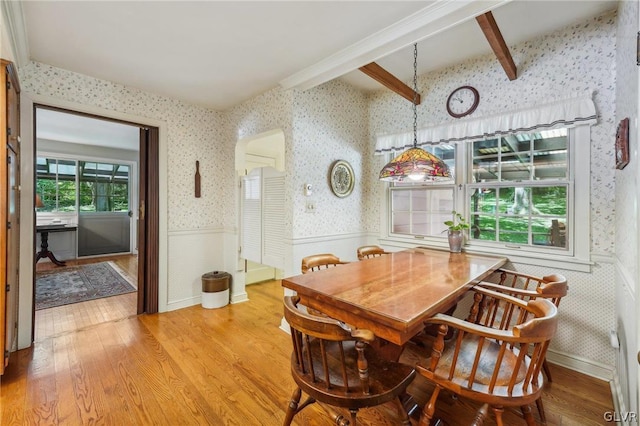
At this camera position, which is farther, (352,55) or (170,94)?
(170,94)

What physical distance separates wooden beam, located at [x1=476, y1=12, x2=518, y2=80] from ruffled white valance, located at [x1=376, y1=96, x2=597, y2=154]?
1.14ft

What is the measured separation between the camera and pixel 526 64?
2400 millimetres

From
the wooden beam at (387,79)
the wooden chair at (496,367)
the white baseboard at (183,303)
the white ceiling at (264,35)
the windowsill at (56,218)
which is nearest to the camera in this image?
the wooden chair at (496,367)

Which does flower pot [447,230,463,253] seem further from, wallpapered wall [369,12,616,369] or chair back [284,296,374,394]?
chair back [284,296,374,394]

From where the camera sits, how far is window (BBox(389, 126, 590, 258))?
7.27 feet

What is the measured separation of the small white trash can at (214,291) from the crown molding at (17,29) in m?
2.57

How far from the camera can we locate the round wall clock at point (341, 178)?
319 cm

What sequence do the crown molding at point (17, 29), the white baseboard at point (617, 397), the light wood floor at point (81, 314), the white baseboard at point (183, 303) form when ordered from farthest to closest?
the white baseboard at point (183, 303) < the light wood floor at point (81, 314) < the crown molding at point (17, 29) < the white baseboard at point (617, 397)

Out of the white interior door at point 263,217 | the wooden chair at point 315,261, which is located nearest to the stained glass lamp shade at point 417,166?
the wooden chair at point 315,261

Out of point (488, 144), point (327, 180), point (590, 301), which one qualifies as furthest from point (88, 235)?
point (590, 301)

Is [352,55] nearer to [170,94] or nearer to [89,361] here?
[170,94]

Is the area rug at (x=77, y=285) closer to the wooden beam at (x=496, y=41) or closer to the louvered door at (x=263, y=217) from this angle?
the louvered door at (x=263, y=217)

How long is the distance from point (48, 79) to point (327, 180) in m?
2.75

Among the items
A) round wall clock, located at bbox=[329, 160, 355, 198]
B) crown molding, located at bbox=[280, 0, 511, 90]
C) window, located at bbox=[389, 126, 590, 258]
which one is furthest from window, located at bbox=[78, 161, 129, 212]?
window, located at bbox=[389, 126, 590, 258]
